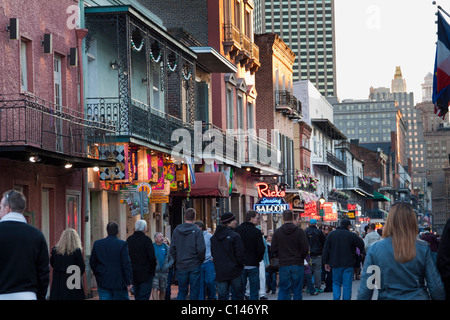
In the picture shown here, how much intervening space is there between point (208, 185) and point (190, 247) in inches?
541

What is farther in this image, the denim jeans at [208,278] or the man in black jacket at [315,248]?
the man in black jacket at [315,248]

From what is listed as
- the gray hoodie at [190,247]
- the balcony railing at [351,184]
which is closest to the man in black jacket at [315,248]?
the gray hoodie at [190,247]

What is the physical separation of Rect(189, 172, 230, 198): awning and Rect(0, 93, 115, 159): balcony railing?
271 inches

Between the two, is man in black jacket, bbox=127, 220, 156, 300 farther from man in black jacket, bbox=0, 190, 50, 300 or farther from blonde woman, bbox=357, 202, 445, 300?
blonde woman, bbox=357, 202, 445, 300

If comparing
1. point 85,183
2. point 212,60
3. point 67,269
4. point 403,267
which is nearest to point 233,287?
point 67,269

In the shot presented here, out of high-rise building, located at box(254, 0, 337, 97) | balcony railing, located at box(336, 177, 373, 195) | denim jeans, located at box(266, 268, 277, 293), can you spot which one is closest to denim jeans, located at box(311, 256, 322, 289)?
denim jeans, located at box(266, 268, 277, 293)

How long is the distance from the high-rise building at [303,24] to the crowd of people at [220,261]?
140351 mm

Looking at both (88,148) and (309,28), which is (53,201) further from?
Result: (309,28)

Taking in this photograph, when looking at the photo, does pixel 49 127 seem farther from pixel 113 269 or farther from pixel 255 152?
pixel 255 152

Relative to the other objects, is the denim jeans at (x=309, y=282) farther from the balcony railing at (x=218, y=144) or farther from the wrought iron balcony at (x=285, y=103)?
the wrought iron balcony at (x=285, y=103)

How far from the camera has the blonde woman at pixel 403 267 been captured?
320 inches

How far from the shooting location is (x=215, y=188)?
2905 centimetres
